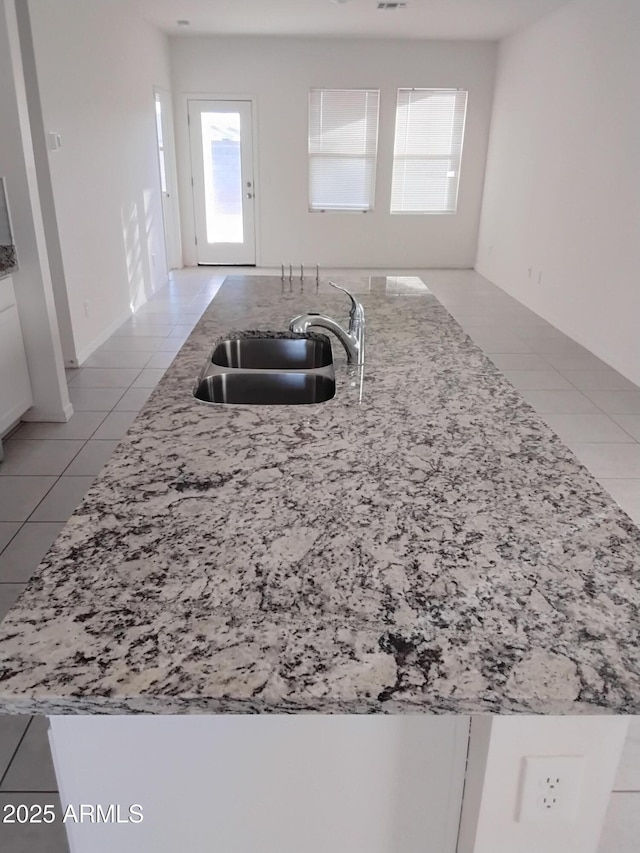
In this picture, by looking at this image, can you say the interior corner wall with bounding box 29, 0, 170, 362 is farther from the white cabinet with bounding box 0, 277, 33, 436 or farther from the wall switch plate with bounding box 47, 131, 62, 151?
the white cabinet with bounding box 0, 277, 33, 436

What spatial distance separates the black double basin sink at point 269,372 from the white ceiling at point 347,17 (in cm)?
491

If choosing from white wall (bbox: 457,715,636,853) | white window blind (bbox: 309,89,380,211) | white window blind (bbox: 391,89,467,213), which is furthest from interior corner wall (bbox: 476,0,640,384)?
white wall (bbox: 457,715,636,853)

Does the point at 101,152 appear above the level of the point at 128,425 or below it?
above

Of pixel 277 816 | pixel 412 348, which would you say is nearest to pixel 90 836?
pixel 277 816

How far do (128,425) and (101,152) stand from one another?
2710mm

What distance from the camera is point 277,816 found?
98 cm

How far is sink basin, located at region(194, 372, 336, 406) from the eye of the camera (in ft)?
5.87

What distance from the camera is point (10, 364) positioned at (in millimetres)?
3354

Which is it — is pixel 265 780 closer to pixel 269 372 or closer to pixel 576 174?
pixel 269 372

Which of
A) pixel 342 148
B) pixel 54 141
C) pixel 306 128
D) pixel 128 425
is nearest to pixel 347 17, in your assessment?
pixel 306 128

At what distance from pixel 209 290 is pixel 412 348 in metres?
5.49

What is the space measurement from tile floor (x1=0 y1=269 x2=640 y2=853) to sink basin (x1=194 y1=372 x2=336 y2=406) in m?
1.05

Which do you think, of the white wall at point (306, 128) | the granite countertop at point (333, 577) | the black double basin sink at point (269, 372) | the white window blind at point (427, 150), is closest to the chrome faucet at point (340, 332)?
the black double basin sink at point (269, 372)

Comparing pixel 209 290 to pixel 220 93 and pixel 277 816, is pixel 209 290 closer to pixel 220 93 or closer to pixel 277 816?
pixel 220 93
